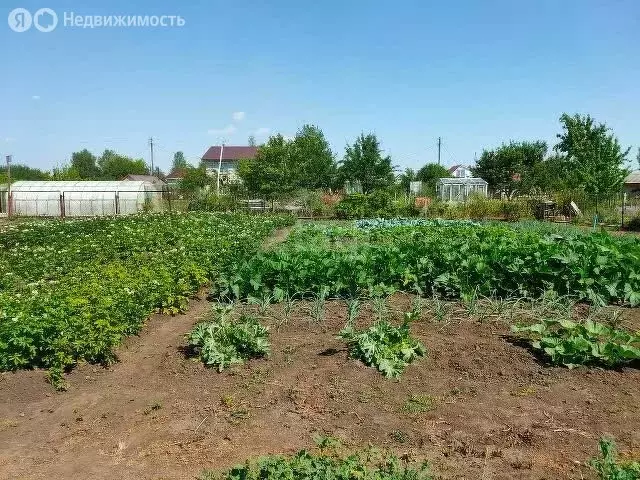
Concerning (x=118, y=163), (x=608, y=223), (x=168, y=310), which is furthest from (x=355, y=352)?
(x=118, y=163)

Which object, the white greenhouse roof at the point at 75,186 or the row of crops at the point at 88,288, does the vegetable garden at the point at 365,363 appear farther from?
the white greenhouse roof at the point at 75,186

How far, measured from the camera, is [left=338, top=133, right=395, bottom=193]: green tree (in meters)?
37.2

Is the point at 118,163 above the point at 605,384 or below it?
above

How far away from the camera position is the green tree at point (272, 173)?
36.2 metres

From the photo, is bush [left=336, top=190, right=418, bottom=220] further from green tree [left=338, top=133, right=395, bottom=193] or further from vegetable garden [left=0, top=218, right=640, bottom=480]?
vegetable garden [left=0, top=218, right=640, bottom=480]

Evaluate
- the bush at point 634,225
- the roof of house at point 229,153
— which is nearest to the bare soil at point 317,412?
the bush at point 634,225

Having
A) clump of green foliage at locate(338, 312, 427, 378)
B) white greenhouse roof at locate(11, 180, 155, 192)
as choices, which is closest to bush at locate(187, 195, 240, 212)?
white greenhouse roof at locate(11, 180, 155, 192)

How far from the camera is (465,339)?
5891 millimetres

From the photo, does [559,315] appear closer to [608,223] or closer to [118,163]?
[608,223]

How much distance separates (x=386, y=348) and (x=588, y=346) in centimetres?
173

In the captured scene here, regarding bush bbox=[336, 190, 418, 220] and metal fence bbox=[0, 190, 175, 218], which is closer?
bush bbox=[336, 190, 418, 220]

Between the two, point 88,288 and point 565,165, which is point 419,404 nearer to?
point 88,288

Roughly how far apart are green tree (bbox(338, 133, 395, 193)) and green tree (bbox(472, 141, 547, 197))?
465 inches

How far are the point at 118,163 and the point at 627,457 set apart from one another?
86.9 meters
